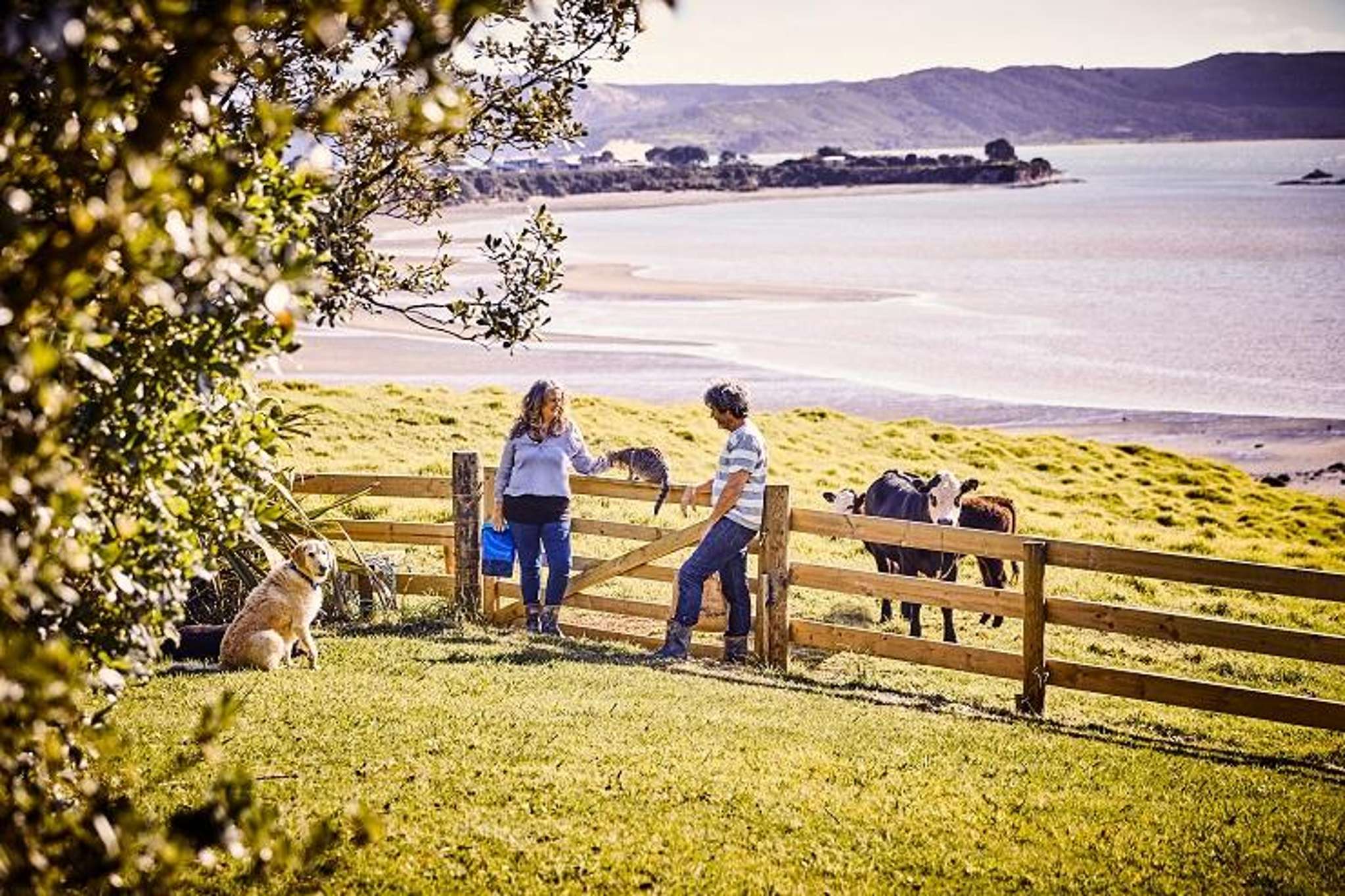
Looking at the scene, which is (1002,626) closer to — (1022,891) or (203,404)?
(1022,891)

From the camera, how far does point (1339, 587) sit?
9492 mm

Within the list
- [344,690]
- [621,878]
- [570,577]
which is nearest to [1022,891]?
[621,878]

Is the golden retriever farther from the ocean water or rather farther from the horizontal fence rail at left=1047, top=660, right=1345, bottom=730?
the ocean water

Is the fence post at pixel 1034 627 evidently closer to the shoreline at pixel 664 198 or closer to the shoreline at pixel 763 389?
the shoreline at pixel 763 389

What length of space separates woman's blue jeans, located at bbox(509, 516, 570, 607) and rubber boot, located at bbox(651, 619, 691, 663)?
3.52 ft

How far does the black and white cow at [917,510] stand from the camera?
1499 cm

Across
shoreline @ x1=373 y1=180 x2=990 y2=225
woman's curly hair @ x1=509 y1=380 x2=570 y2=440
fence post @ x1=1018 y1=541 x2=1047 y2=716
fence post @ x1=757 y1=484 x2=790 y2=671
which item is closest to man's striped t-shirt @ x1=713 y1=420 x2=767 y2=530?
fence post @ x1=757 y1=484 x2=790 y2=671

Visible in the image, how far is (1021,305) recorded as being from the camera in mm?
61469

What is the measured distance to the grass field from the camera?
690 centimetres

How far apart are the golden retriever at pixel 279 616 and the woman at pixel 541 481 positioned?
204 centimetres

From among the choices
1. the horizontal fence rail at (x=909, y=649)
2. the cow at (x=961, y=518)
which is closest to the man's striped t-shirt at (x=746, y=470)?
the horizontal fence rail at (x=909, y=649)

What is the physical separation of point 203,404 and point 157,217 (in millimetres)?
1265

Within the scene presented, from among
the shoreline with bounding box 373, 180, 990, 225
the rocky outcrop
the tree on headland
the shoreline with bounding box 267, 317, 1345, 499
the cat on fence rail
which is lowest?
the shoreline with bounding box 267, 317, 1345, 499

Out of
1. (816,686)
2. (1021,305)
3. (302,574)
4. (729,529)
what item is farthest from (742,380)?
(302,574)
